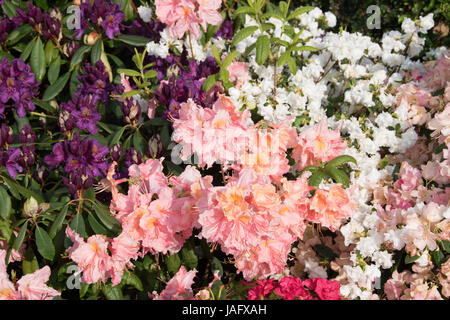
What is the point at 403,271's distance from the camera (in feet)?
5.50

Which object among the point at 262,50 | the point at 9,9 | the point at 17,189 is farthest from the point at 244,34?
the point at 9,9

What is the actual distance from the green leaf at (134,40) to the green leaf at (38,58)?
0.31m

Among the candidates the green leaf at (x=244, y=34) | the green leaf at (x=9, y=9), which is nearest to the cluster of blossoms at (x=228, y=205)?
the green leaf at (x=244, y=34)

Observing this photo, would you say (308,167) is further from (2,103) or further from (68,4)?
(68,4)

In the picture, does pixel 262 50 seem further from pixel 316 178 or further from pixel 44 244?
pixel 44 244

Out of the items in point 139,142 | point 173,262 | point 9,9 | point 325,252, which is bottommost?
point 325,252

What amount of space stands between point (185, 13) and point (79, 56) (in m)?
0.46

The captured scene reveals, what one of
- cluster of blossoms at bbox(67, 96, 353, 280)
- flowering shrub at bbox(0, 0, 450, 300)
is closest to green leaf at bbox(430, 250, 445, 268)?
flowering shrub at bbox(0, 0, 450, 300)

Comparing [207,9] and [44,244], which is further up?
[207,9]

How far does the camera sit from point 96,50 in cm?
189

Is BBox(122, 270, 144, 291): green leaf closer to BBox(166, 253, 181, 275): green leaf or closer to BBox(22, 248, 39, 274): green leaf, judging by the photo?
BBox(166, 253, 181, 275): green leaf

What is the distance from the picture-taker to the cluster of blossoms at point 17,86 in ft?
5.58

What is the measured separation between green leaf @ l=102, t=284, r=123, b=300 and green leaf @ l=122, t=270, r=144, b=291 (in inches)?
1.3
